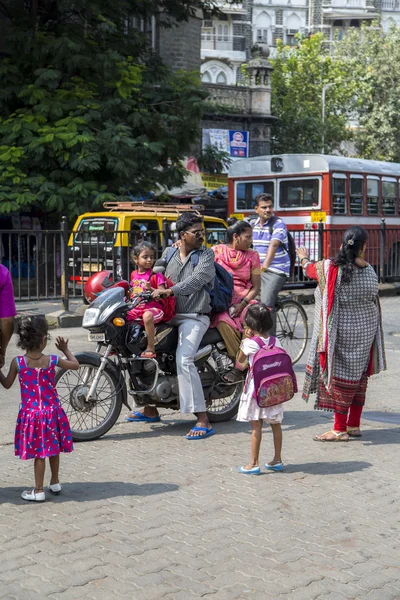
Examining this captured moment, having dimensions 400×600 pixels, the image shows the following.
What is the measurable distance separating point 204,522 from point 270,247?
15.2 feet

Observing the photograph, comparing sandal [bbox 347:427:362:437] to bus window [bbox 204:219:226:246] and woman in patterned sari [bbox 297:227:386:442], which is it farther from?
bus window [bbox 204:219:226:246]

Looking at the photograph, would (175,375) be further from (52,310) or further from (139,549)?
(52,310)

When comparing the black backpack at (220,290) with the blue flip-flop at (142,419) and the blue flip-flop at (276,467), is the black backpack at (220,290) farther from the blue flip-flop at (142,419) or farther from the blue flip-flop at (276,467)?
the blue flip-flop at (276,467)

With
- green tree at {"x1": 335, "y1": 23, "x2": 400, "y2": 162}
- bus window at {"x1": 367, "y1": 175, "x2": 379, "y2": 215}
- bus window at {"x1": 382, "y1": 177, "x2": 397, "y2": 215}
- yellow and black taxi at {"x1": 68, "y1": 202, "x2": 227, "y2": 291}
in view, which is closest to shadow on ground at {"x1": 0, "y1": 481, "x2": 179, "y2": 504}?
yellow and black taxi at {"x1": 68, "y1": 202, "x2": 227, "y2": 291}

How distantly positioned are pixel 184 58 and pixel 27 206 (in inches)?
560

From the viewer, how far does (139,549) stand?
15.9 ft

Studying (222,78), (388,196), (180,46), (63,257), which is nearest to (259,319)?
(63,257)

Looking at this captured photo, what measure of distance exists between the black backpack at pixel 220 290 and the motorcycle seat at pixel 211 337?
0.53 ft

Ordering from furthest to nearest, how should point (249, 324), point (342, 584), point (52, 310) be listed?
point (52, 310) → point (249, 324) → point (342, 584)


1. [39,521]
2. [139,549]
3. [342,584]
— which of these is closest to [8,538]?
[39,521]

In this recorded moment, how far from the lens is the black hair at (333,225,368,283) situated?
7.05 meters

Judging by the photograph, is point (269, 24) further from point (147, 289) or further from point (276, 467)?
point (276, 467)

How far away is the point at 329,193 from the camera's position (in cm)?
2233

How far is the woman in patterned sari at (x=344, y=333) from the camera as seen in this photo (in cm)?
712
